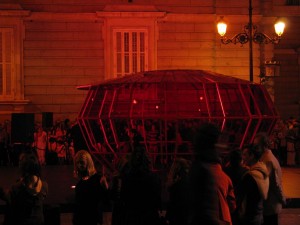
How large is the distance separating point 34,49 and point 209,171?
19131 mm

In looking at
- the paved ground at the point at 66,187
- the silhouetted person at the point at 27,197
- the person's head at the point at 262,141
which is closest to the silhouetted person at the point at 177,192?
the person's head at the point at 262,141

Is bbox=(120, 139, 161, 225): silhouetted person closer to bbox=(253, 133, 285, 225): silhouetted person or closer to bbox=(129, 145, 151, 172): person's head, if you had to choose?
bbox=(129, 145, 151, 172): person's head

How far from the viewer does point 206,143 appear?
535 centimetres

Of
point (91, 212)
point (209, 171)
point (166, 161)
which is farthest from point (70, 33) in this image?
point (209, 171)

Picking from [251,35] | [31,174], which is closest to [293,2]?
[251,35]

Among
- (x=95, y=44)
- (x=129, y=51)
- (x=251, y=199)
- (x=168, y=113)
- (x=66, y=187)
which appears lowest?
(x=66, y=187)

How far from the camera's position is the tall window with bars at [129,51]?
24.4 meters

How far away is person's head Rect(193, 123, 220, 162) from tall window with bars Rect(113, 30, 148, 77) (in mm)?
19077

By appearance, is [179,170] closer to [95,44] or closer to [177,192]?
[177,192]

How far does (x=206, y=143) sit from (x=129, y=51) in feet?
63.5

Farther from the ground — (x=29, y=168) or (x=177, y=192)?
(x=29, y=168)

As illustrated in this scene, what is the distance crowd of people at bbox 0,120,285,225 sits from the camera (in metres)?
5.35

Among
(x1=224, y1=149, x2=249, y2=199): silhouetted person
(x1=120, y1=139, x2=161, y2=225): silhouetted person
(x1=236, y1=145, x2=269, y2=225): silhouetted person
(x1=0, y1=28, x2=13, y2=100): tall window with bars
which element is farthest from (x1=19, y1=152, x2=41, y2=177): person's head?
(x1=0, y1=28, x2=13, y2=100): tall window with bars

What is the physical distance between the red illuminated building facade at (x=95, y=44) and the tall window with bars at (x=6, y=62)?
0.11 feet
